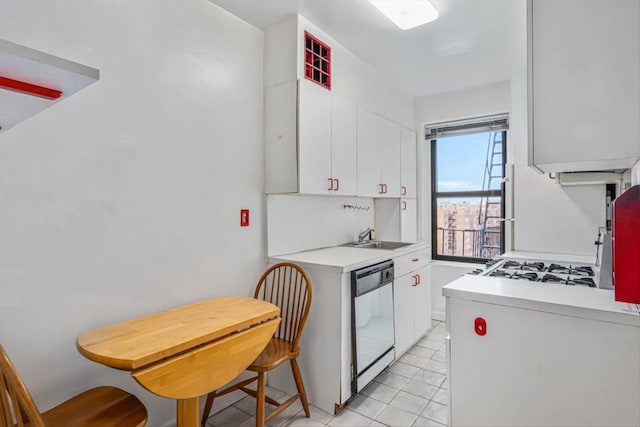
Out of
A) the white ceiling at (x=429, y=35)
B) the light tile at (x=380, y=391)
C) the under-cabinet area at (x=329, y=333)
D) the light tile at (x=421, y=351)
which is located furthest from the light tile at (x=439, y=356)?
the white ceiling at (x=429, y=35)

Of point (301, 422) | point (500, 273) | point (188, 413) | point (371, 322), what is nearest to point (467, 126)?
point (500, 273)

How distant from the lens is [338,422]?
2068 mm

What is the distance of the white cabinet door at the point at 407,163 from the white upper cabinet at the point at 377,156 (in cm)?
11

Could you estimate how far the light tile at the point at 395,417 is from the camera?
2061 mm

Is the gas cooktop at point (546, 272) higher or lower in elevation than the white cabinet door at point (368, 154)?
lower

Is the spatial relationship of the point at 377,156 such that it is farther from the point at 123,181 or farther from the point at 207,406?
the point at 207,406

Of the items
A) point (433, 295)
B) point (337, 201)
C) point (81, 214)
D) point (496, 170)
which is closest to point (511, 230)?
point (496, 170)

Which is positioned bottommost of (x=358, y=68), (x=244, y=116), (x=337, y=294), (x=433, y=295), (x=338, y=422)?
(x=338, y=422)

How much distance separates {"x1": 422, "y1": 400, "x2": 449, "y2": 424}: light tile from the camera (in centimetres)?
210

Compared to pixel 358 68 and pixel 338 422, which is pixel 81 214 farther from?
pixel 358 68

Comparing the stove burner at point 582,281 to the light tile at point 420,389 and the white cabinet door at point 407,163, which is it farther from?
the white cabinet door at point 407,163

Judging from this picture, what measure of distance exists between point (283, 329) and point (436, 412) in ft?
3.68

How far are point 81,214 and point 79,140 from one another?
344mm

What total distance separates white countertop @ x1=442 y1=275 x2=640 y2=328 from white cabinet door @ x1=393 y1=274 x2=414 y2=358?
3.53 ft
